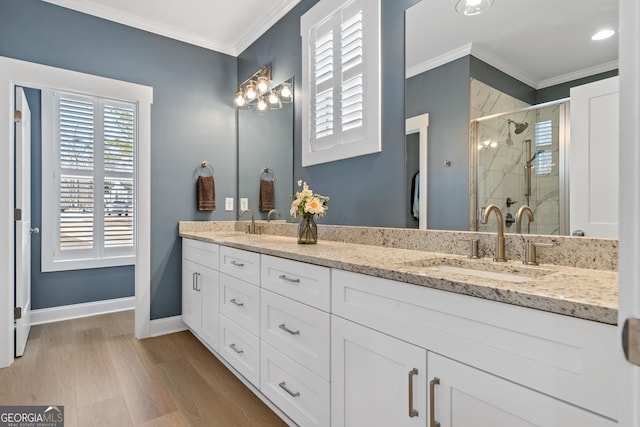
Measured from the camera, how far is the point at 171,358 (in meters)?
2.55

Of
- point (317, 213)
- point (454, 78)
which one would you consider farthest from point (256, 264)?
point (454, 78)

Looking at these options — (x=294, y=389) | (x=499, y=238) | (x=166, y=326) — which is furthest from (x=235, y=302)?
(x=499, y=238)

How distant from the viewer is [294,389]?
5.22 feet

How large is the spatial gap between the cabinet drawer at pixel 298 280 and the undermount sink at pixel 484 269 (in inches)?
13.6

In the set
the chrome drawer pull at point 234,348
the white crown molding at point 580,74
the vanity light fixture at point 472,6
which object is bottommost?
the chrome drawer pull at point 234,348

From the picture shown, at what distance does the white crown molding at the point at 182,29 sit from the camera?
2752 millimetres

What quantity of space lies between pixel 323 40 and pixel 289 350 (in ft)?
6.51

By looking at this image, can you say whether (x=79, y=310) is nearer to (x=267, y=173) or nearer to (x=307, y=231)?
(x=267, y=173)

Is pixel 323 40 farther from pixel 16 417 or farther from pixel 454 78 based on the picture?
pixel 16 417

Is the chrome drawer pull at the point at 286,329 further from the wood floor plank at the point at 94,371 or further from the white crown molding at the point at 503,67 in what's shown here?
the white crown molding at the point at 503,67

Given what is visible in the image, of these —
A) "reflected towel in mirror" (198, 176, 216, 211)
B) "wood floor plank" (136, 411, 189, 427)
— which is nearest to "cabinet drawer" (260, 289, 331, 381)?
"wood floor plank" (136, 411, 189, 427)

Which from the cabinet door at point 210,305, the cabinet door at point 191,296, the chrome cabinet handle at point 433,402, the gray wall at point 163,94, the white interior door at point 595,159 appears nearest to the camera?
the chrome cabinet handle at point 433,402

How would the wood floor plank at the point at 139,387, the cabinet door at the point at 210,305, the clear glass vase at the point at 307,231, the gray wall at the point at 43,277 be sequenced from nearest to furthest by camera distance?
the wood floor plank at the point at 139,387
the clear glass vase at the point at 307,231
the cabinet door at the point at 210,305
the gray wall at the point at 43,277

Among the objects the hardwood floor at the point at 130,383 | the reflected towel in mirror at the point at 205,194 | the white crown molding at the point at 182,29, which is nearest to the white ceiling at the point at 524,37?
the white crown molding at the point at 182,29
